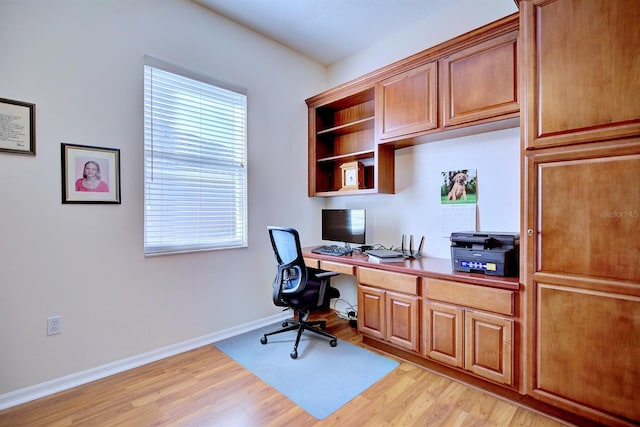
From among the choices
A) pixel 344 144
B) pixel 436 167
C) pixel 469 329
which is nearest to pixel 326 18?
pixel 344 144

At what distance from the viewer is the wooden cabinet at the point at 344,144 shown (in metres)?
2.98

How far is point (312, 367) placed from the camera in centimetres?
228

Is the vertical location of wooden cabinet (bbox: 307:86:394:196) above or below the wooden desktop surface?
above

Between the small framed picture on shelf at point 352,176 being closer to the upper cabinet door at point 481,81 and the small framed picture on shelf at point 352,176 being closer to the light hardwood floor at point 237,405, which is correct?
the upper cabinet door at point 481,81

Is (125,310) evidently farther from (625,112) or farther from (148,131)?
(625,112)

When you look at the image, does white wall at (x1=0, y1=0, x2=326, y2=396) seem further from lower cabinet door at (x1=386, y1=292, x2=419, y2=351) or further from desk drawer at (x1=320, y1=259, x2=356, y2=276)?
lower cabinet door at (x1=386, y1=292, x2=419, y2=351)

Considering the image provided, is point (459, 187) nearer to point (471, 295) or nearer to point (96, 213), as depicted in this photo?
point (471, 295)

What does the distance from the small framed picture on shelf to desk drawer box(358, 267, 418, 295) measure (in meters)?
0.95

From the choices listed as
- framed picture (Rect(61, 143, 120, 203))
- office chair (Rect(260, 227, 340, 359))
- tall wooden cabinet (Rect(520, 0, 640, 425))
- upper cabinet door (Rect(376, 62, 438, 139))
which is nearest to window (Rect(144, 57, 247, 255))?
framed picture (Rect(61, 143, 120, 203))

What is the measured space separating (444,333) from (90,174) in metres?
2.77

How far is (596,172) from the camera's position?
60.8 inches

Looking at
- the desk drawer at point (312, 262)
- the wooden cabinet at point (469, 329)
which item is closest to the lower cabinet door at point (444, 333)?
the wooden cabinet at point (469, 329)

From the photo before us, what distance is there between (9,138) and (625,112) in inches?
136

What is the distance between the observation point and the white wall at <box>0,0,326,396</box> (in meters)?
1.88
